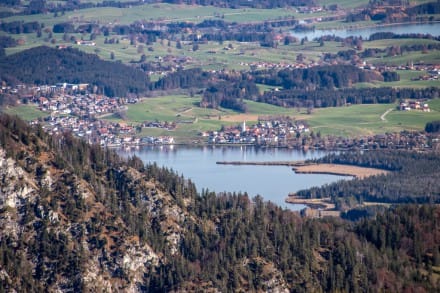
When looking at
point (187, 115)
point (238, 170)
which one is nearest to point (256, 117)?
point (187, 115)

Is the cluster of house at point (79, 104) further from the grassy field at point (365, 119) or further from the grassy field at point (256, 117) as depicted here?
the grassy field at point (365, 119)

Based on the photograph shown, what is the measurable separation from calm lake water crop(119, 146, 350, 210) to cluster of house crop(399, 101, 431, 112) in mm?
18964

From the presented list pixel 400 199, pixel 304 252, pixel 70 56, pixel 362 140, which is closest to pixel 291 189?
pixel 400 199

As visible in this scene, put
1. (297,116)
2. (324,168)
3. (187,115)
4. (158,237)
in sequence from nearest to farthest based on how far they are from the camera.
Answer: (158,237)
(324,168)
(187,115)
(297,116)

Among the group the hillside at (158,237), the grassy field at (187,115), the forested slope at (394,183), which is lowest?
the grassy field at (187,115)

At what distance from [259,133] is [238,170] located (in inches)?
816

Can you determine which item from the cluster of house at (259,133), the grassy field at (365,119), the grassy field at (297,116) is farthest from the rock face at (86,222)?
the grassy field at (297,116)

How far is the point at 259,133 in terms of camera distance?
140 metres

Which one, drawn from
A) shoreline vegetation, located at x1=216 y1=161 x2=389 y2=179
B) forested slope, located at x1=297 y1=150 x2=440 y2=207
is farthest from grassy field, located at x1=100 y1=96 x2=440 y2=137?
forested slope, located at x1=297 y1=150 x2=440 y2=207

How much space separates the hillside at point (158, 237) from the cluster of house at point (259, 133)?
5028cm

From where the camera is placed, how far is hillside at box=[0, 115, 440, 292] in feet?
245

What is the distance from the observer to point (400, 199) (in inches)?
4080

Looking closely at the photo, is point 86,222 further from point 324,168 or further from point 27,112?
point 27,112

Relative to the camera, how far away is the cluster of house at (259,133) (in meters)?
137
